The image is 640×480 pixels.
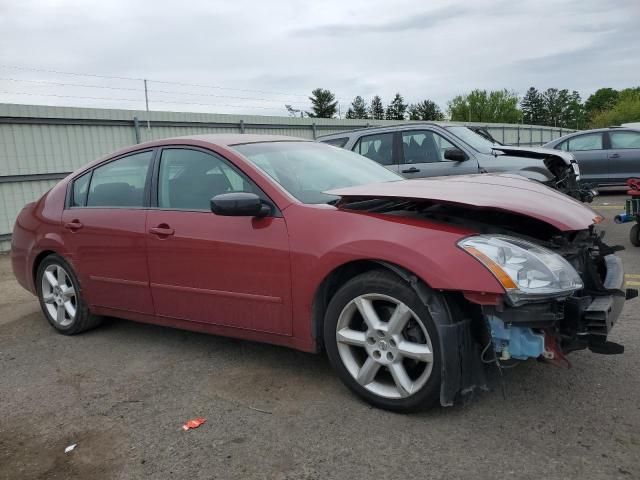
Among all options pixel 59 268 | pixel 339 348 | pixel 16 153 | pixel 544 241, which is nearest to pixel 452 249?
pixel 544 241

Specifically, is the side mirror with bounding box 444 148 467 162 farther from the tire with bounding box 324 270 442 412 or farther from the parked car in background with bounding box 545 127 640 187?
the parked car in background with bounding box 545 127 640 187

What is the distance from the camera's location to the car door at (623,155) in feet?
39.4

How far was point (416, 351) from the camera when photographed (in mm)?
2844

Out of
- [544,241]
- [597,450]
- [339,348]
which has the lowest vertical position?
[597,450]

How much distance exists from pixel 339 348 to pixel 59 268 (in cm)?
281

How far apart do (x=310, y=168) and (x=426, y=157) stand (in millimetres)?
4714

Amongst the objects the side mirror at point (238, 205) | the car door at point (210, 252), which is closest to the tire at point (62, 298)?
the car door at point (210, 252)

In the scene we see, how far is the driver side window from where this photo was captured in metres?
3.75

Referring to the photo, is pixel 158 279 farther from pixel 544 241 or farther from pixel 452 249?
pixel 544 241

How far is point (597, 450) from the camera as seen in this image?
2.52 m

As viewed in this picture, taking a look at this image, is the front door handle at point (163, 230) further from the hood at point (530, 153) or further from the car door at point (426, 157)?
the hood at point (530, 153)

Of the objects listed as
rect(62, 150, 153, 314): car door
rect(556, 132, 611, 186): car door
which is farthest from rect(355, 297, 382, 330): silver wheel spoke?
rect(556, 132, 611, 186): car door

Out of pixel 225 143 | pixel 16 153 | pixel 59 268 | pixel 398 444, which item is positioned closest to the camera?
pixel 398 444

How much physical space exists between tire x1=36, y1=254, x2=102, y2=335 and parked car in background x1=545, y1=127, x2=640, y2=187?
10821 millimetres
